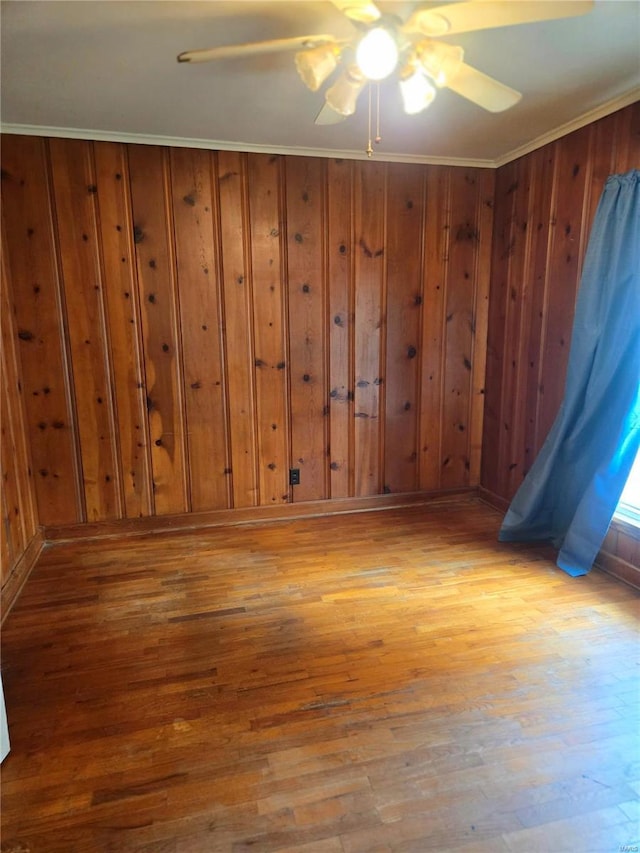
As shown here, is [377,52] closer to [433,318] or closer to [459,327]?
[433,318]

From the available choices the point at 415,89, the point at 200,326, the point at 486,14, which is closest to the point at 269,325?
the point at 200,326

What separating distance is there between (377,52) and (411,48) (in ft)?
0.63

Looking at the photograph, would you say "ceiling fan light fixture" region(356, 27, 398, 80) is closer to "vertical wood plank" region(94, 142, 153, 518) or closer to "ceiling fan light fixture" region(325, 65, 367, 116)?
"ceiling fan light fixture" region(325, 65, 367, 116)

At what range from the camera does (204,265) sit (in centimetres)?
317

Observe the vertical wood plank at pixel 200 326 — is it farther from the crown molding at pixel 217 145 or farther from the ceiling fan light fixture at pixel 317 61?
the ceiling fan light fixture at pixel 317 61

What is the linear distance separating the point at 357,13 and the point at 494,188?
8.05ft

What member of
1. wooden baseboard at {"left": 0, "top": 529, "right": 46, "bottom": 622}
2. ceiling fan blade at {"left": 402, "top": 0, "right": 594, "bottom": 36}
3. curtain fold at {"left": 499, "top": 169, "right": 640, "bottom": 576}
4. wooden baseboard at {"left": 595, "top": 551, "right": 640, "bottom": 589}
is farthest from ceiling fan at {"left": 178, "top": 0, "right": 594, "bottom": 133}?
wooden baseboard at {"left": 0, "top": 529, "right": 46, "bottom": 622}

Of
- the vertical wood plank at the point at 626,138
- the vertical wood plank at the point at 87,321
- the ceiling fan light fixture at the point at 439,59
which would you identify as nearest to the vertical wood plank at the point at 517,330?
the vertical wood plank at the point at 626,138

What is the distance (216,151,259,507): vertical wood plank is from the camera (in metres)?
3.12

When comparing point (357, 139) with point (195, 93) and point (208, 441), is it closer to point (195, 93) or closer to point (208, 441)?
point (195, 93)

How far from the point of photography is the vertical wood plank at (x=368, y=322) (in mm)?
3342

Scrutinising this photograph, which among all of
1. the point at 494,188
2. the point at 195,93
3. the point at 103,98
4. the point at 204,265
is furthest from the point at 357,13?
the point at 494,188

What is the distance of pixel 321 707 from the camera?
1769 mm

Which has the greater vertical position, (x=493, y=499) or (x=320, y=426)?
(x=320, y=426)
